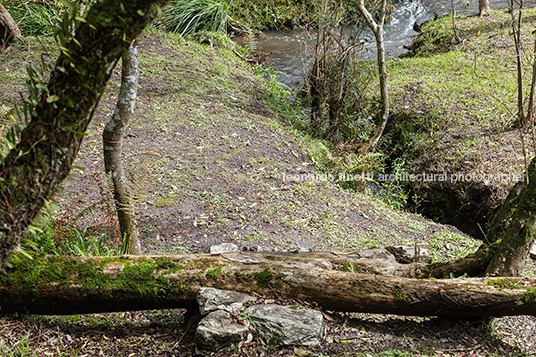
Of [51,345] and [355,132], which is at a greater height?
[355,132]

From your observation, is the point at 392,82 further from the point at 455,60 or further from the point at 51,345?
the point at 51,345

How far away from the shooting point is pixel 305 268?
338 cm

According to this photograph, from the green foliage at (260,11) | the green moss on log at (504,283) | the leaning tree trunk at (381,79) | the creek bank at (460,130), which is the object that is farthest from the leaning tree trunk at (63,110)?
the green foliage at (260,11)

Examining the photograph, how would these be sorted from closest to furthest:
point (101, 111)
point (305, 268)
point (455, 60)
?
1. point (305, 268)
2. point (101, 111)
3. point (455, 60)

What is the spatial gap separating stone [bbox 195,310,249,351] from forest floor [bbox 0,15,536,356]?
71 mm

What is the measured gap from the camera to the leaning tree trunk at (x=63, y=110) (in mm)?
1734

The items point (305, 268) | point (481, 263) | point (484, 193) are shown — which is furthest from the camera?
point (484, 193)

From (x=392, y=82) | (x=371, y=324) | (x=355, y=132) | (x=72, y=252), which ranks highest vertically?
(x=392, y=82)

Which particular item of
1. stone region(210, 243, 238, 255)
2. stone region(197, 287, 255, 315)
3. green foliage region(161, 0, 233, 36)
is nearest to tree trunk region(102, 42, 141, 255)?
stone region(210, 243, 238, 255)

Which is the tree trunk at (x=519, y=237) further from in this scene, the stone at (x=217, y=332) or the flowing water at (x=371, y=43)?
the flowing water at (x=371, y=43)

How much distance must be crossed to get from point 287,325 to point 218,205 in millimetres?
2757

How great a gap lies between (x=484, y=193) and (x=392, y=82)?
13.6 feet

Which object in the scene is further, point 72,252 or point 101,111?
point 101,111

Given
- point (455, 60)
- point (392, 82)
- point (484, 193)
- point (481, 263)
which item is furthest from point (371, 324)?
point (455, 60)
